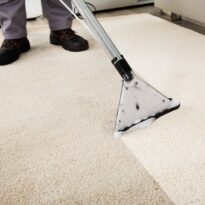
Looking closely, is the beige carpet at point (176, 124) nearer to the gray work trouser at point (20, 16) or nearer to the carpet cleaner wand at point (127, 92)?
the carpet cleaner wand at point (127, 92)

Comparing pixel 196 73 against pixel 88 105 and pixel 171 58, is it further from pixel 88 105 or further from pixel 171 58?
pixel 88 105

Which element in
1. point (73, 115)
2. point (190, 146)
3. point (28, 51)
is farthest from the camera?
point (28, 51)

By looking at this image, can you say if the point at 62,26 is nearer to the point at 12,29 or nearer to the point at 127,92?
the point at 12,29

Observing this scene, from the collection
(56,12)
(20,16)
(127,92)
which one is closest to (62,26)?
(56,12)

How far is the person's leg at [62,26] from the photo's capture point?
129 cm

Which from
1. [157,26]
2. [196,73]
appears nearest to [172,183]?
[196,73]

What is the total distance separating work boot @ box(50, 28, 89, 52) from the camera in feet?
4.20

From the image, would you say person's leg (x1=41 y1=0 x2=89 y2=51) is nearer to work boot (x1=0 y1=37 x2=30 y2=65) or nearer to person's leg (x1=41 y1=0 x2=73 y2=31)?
person's leg (x1=41 y1=0 x2=73 y2=31)

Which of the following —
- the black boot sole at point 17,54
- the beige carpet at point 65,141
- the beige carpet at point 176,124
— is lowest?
the black boot sole at point 17,54

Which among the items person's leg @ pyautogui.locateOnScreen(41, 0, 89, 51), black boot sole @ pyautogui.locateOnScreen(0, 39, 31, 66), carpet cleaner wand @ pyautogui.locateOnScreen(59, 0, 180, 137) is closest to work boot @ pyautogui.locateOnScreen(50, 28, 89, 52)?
person's leg @ pyautogui.locateOnScreen(41, 0, 89, 51)

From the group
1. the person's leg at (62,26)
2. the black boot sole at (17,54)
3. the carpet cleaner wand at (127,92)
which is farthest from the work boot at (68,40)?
the carpet cleaner wand at (127,92)

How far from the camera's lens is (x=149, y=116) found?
73 cm

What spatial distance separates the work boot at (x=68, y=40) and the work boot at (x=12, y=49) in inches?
5.0

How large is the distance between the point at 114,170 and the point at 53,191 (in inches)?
4.8
